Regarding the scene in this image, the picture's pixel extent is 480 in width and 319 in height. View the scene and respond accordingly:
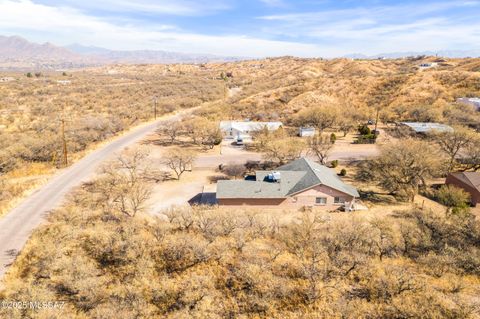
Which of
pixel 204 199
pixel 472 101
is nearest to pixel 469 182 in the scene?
pixel 204 199

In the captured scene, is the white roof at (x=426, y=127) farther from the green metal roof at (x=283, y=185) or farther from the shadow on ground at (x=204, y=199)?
the shadow on ground at (x=204, y=199)

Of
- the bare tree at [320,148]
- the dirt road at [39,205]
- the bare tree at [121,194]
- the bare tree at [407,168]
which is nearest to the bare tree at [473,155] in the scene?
the bare tree at [407,168]

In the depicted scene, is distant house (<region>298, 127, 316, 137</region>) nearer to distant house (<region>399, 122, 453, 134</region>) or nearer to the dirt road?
distant house (<region>399, 122, 453, 134</region>)

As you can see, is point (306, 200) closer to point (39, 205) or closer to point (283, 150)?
point (283, 150)

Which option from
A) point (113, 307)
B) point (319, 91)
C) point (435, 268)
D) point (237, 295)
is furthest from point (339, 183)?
point (319, 91)

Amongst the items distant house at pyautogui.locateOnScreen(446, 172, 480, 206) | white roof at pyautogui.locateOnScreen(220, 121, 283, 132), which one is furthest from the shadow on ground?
distant house at pyautogui.locateOnScreen(446, 172, 480, 206)

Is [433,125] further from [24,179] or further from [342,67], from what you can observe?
[342,67]
